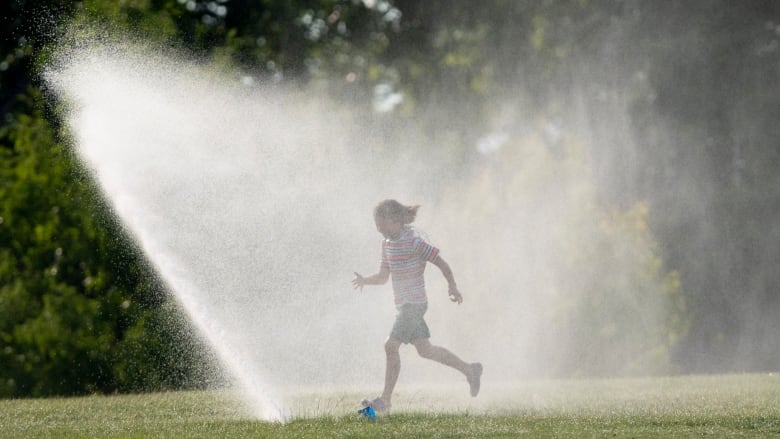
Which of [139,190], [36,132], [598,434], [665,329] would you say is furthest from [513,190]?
[598,434]

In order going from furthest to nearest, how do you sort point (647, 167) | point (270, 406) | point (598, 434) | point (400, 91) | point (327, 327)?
point (400, 91)
point (647, 167)
point (327, 327)
point (270, 406)
point (598, 434)

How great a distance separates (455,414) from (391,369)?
644 millimetres

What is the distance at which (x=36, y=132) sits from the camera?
11.8 metres

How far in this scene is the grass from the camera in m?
6.45

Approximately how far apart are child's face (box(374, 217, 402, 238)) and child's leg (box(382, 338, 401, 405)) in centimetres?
80

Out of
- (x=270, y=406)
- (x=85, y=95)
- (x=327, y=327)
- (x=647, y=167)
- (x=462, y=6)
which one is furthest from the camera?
(x=462, y=6)

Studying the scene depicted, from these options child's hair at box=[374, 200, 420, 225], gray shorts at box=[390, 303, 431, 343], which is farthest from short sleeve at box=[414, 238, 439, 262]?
gray shorts at box=[390, 303, 431, 343]

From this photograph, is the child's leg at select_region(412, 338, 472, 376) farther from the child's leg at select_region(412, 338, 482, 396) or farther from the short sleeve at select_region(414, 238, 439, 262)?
the short sleeve at select_region(414, 238, 439, 262)

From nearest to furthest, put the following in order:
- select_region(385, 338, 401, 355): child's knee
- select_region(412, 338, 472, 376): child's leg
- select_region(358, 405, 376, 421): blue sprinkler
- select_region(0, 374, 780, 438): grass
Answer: select_region(0, 374, 780, 438): grass, select_region(358, 405, 376, 421): blue sprinkler, select_region(385, 338, 401, 355): child's knee, select_region(412, 338, 472, 376): child's leg

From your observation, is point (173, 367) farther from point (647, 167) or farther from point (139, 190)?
point (647, 167)

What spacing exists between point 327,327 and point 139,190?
2.62 m

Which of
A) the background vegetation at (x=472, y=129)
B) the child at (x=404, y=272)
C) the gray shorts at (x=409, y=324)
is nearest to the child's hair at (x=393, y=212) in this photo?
the child at (x=404, y=272)

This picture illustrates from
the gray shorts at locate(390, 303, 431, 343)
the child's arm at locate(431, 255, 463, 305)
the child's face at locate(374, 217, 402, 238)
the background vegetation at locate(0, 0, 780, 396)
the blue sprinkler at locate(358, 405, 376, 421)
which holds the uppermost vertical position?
the background vegetation at locate(0, 0, 780, 396)

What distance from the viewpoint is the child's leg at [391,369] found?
7.79m
